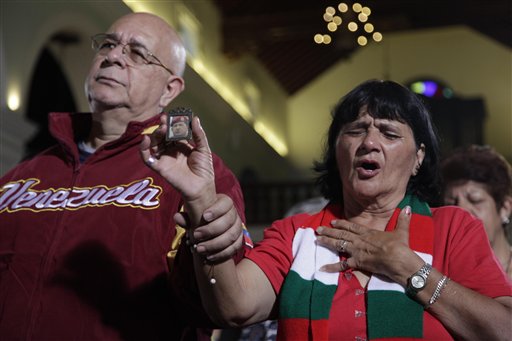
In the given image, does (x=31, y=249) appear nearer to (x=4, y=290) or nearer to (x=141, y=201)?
(x=4, y=290)

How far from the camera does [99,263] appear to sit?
1.85 m

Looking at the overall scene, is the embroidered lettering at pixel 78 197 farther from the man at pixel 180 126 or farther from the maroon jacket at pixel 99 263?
the man at pixel 180 126

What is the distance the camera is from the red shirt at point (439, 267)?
5.15ft

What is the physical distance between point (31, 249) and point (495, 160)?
5.19 ft

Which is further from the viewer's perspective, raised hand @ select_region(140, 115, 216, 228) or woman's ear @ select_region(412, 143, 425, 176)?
woman's ear @ select_region(412, 143, 425, 176)

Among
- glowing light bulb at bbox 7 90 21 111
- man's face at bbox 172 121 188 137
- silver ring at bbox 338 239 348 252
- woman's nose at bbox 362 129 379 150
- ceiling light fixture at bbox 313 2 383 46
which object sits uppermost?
ceiling light fixture at bbox 313 2 383 46

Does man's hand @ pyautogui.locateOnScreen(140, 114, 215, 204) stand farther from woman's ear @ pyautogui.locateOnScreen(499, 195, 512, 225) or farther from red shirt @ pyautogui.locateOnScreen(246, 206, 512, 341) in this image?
woman's ear @ pyautogui.locateOnScreen(499, 195, 512, 225)

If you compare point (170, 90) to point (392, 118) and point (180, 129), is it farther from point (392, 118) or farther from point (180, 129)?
point (180, 129)

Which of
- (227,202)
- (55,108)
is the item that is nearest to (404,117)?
(227,202)

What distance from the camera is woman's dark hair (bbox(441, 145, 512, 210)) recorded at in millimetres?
2643

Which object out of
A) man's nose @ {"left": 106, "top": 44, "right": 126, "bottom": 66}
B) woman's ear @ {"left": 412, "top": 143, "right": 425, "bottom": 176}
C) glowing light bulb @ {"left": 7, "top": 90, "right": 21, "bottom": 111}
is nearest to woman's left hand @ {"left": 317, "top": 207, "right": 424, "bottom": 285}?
woman's ear @ {"left": 412, "top": 143, "right": 425, "bottom": 176}

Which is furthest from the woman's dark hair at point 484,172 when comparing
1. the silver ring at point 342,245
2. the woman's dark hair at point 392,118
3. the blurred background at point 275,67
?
the blurred background at point 275,67

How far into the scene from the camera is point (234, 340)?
100.0 inches

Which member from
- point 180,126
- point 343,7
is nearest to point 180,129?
point 180,126
